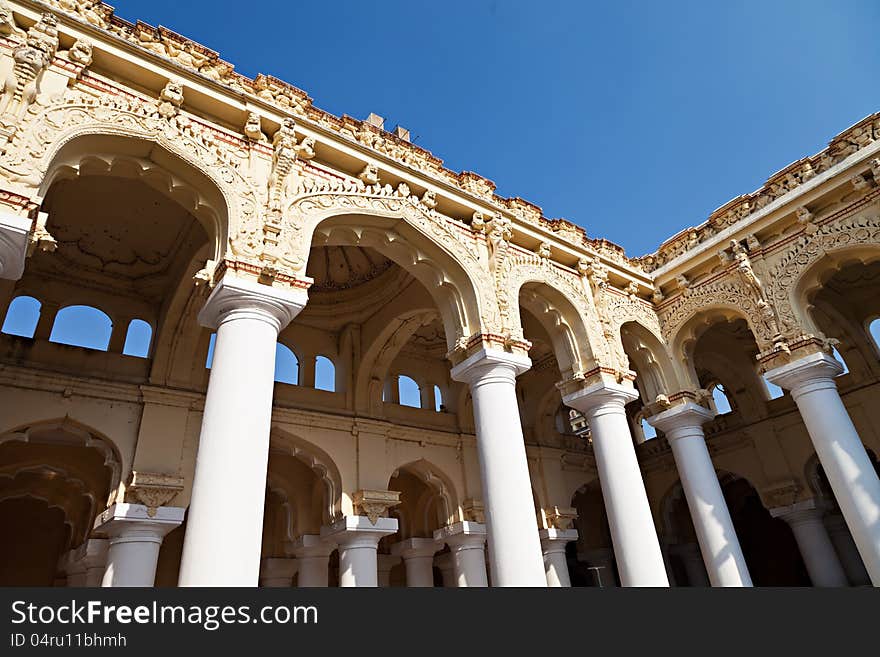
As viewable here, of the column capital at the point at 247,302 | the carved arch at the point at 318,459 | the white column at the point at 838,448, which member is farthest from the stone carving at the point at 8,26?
the white column at the point at 838,448

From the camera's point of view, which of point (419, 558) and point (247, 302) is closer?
point (247, 302)

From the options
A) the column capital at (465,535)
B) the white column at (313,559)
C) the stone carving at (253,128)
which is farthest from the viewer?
the column capital at (465,535)

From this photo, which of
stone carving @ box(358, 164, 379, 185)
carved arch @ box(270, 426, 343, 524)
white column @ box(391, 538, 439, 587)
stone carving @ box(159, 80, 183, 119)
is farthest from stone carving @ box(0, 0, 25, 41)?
white column @ box(391, 538, 439, 587)

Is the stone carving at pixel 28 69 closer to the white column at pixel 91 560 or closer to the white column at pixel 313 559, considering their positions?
the white column at pixel 91 560

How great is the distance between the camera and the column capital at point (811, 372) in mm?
8578

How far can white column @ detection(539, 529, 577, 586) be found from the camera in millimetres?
12250

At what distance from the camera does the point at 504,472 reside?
22.0 ft

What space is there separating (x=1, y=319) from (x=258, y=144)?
5559 mm

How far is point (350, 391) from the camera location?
1199 centimetres

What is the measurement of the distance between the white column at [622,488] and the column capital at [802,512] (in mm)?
6258

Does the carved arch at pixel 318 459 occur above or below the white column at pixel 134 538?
above

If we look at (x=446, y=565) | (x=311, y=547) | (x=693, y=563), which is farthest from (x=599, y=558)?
(x=311, y=547)

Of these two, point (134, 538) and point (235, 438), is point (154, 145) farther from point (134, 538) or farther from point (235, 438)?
point (134, 538)

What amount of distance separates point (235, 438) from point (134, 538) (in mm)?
4611
